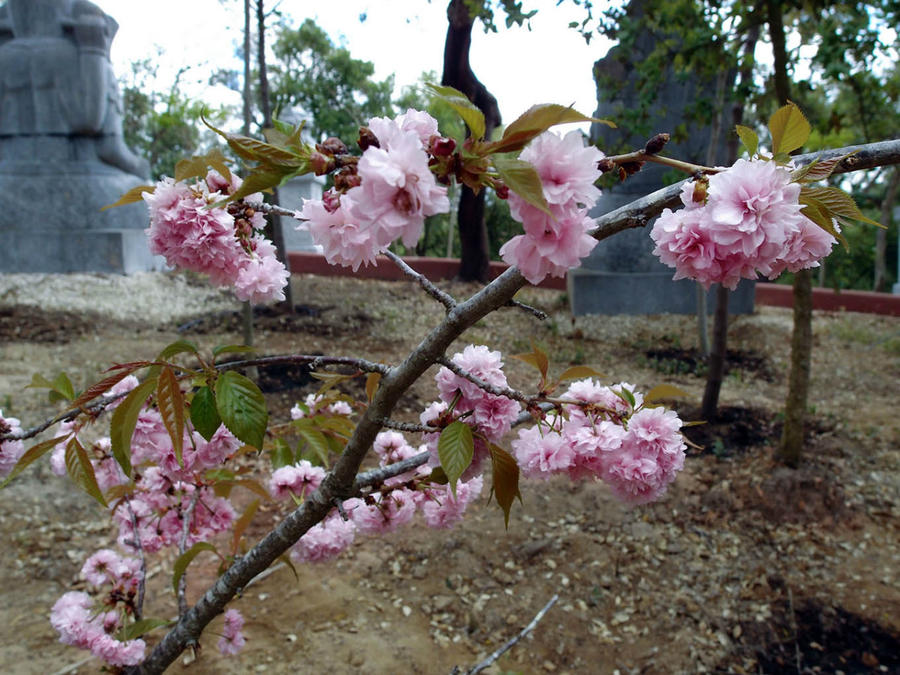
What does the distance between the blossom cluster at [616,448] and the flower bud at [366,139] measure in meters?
0.53

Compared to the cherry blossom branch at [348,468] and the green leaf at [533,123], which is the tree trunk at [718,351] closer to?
the cherry blossom branch at [348,468]

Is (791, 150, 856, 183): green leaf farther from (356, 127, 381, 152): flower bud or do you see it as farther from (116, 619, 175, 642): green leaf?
(116, 619, 175, 642): green leaf

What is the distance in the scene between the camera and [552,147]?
23.5 inches

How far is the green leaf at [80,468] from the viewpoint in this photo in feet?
3.06

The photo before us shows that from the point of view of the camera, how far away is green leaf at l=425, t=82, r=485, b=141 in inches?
23.8

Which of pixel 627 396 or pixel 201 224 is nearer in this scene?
pixel 201 224

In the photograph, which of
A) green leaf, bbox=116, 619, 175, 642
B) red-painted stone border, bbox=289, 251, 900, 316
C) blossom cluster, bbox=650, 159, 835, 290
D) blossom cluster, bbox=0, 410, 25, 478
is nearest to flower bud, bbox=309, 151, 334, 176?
blossom cluster, bbox=650, 159, 835, 290

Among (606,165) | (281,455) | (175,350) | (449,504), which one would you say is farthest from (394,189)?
(449,504)

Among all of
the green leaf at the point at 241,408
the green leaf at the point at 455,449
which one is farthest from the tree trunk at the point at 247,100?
the green leaf at the point at 455,449

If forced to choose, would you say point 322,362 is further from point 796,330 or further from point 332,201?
point 796,330

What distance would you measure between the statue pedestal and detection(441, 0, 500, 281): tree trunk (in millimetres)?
3586

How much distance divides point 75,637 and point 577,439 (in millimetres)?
1372

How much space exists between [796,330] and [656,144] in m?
2.78

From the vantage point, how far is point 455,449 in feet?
2.91
